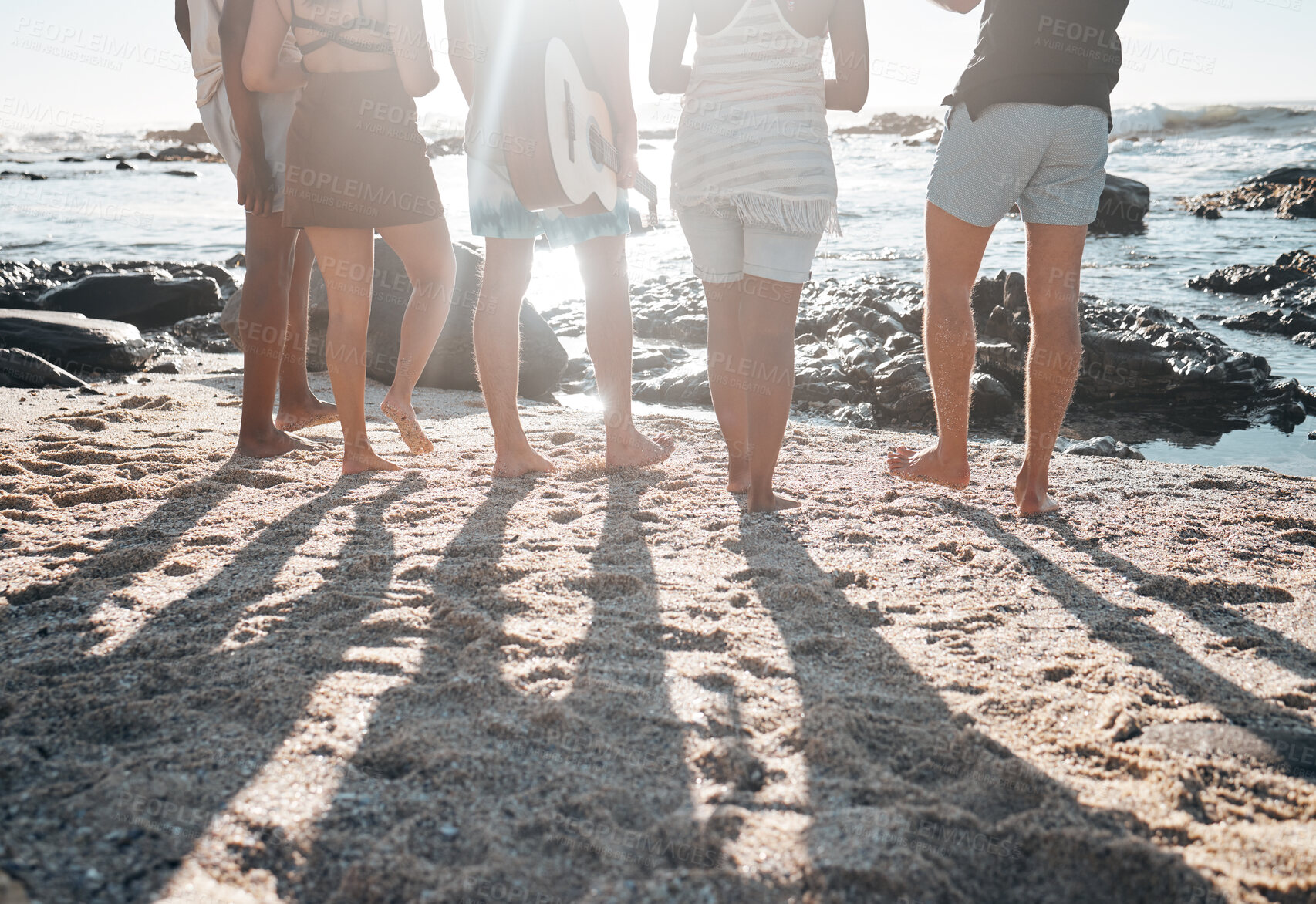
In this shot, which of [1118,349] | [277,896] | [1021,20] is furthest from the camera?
[1118,349]

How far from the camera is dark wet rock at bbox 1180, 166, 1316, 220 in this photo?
14344mm

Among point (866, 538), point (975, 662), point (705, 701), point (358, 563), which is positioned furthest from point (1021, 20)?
point (358, 563)

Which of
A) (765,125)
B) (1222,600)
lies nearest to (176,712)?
(765,125)

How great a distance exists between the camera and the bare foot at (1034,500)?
2.92m

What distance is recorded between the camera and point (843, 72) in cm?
268

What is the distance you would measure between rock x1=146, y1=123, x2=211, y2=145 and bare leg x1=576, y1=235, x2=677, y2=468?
69.0 metres

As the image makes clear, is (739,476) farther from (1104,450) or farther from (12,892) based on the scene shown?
(12,892)

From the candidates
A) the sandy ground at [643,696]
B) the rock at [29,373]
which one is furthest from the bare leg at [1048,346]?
the rock at [29,373]

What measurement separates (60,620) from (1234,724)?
94.1 inches

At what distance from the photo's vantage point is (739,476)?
3.18 metres

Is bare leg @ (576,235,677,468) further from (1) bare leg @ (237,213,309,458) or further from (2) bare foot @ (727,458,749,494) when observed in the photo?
(1) bare leg @ (237,213,309,458)

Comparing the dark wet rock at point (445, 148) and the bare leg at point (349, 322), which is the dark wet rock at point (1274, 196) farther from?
the dark wet rock at point (445, 148)

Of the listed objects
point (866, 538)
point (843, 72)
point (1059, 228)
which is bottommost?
point (866, 538)

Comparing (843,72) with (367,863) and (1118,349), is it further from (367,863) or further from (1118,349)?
(1118,349)
